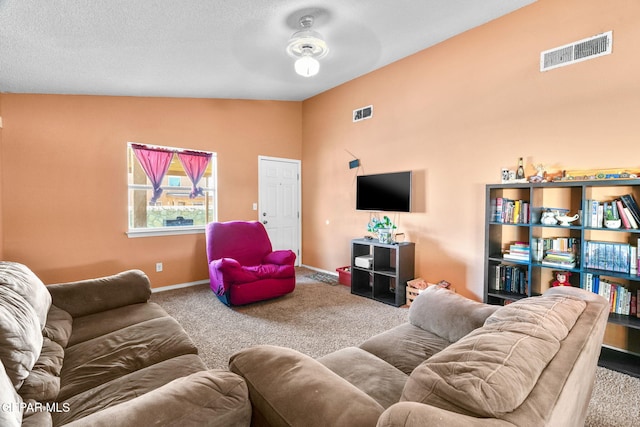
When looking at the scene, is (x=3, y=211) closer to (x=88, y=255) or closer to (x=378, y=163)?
(x=88, y=255)

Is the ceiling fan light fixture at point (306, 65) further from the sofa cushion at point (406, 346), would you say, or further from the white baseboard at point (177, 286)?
the white baseboard at point (177, 286)

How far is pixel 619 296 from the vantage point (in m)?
2.42

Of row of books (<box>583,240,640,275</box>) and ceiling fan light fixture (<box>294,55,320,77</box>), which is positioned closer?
row of books (<box>583,240,640,275</box>)

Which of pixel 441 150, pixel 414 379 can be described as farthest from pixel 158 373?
pixel 441 150

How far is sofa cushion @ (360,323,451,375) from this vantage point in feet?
5.18

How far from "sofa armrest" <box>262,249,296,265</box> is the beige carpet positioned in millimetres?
449

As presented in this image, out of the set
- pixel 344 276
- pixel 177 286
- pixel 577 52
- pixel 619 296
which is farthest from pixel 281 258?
pixel 577 52

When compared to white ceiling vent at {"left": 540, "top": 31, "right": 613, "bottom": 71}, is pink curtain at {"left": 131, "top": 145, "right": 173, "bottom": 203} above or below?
below

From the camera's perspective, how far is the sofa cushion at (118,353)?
140 cm

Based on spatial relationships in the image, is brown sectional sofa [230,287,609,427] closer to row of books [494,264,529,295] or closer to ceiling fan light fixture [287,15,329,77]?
row of books [494,264,529,295]

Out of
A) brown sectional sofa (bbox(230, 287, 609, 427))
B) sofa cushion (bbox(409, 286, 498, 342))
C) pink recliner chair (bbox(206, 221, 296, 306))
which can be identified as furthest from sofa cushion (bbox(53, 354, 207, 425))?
pink recliner chair (bbox(206, 221, 296, 306))

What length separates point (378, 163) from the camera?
441 cm

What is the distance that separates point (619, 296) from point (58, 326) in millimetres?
3880

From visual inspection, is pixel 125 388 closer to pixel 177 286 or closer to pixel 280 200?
pixel 177 286
